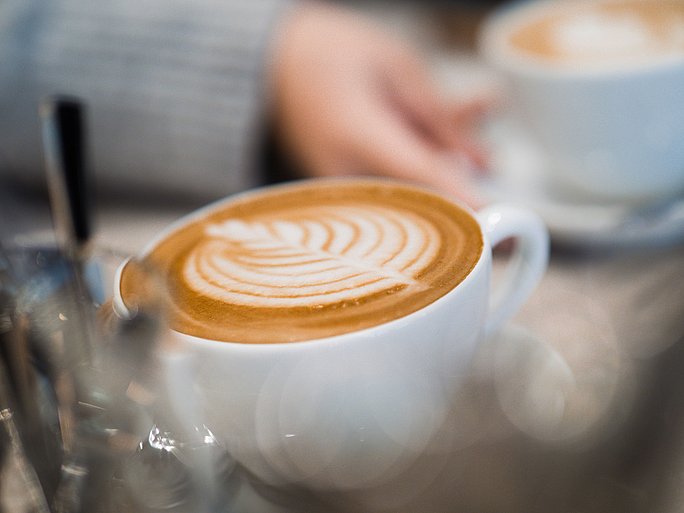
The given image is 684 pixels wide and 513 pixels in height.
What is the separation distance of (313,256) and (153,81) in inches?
16.9

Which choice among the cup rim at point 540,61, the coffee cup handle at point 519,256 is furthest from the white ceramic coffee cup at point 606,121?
the coffee cup handle at point 519,256

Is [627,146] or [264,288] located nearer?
[264,288]

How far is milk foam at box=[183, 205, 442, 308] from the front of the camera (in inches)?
11.5

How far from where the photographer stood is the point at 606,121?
0.50 m

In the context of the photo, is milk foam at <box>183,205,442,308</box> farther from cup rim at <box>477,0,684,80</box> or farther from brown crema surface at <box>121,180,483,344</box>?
cup rim at <box>477,0,684,80</box>

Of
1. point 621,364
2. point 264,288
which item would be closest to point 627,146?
point 621,364

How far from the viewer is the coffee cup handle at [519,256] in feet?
1.10

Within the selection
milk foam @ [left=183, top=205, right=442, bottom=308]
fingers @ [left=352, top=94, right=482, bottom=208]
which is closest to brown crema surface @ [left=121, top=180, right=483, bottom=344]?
milk foam @ [left=183, top=205, right=442, bottom=308]

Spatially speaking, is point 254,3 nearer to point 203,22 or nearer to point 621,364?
point 203,22

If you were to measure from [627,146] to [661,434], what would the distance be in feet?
0.85

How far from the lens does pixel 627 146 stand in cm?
50

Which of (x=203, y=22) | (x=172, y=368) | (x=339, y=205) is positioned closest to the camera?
(x=172, y=368)

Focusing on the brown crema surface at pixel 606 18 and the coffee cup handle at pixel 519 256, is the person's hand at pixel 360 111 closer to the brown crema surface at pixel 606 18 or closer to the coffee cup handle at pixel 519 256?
the brown crema surface at pixel 606 18

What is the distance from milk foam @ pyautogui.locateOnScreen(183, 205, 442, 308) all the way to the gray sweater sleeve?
31 centimetres
